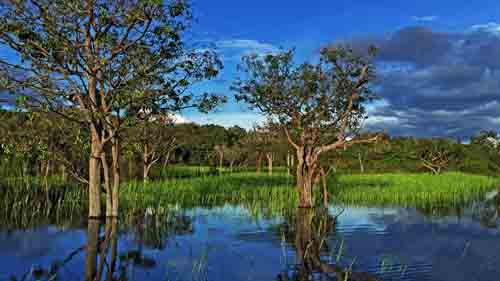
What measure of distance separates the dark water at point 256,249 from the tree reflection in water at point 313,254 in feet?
0.06

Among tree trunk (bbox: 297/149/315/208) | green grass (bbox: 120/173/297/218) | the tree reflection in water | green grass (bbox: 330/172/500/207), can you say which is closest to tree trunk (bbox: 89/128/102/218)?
green grass (bbox: 120/173/297/218)

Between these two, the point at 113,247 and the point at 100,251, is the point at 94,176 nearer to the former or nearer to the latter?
the point at 113,247

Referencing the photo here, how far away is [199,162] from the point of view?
62219 millimetres

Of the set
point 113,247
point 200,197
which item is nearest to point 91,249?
point 113,247

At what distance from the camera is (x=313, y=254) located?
10.0 metres

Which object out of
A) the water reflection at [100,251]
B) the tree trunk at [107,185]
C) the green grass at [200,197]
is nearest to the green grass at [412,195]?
the green grass at [200,197]

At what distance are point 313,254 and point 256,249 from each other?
4.61ft

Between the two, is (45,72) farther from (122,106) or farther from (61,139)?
(61,139)

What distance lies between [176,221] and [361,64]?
880 centimetres

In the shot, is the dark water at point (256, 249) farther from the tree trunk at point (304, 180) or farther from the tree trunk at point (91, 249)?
the tree trunk at point (304, 180)

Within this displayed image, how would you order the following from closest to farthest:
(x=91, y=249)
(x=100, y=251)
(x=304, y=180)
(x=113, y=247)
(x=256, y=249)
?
1. (x=100, y=251)
2. (x=91, y=249)
3. (x=113, y=247)
4. (x=256, y=249)
5. (x=304, y=180)

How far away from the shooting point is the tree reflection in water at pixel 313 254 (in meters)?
8.18

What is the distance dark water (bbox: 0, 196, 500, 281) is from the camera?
27.9 ft

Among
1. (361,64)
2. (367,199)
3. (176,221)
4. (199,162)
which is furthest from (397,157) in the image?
(176,221)
